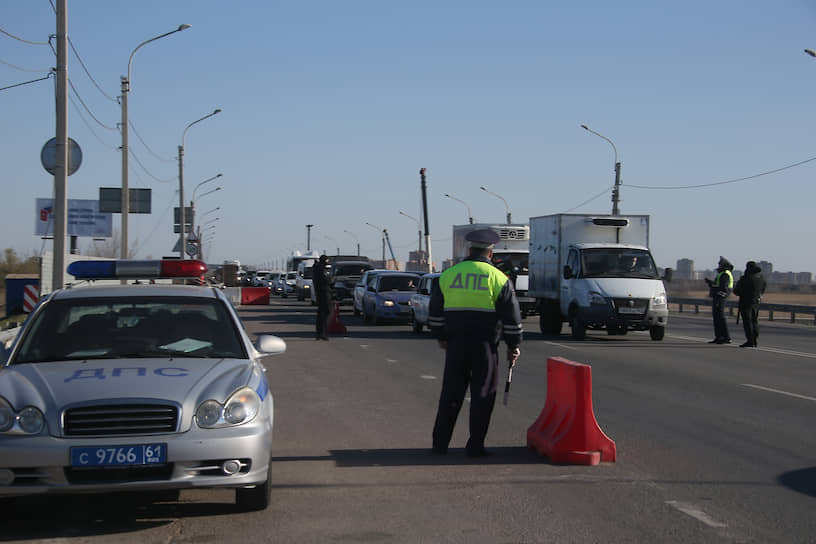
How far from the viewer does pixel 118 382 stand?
562 centimetres

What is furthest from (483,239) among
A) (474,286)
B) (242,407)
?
(242,407)

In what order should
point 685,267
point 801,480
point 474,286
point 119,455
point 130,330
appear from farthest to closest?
point 685,267 → point 474,286 → point 801,480 → point 130,330 → point 119,455

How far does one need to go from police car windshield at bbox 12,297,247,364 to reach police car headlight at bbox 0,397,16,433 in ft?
2.92

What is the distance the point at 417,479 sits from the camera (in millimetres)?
6926

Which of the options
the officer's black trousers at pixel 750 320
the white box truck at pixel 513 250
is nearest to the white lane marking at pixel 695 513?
the officer's black trousers at pixel 750 320

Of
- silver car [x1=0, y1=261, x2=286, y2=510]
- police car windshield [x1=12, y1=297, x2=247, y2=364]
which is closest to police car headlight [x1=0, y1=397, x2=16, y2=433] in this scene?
silver car [x1=0, y1=261, x2=286, y2=510]

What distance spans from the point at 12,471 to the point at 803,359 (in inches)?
621

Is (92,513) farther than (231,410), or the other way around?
(92,513)

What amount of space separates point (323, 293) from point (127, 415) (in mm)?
16551

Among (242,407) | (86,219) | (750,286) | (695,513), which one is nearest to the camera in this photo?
(242,407)

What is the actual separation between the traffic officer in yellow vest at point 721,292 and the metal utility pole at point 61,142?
46.8 ft

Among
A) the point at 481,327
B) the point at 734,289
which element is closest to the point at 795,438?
the point at 481,327

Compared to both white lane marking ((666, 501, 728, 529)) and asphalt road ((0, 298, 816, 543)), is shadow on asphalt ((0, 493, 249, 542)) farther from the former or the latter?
white lane marking ((666, 501, 728, 529))

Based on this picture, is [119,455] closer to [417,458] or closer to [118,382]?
[118,382]
